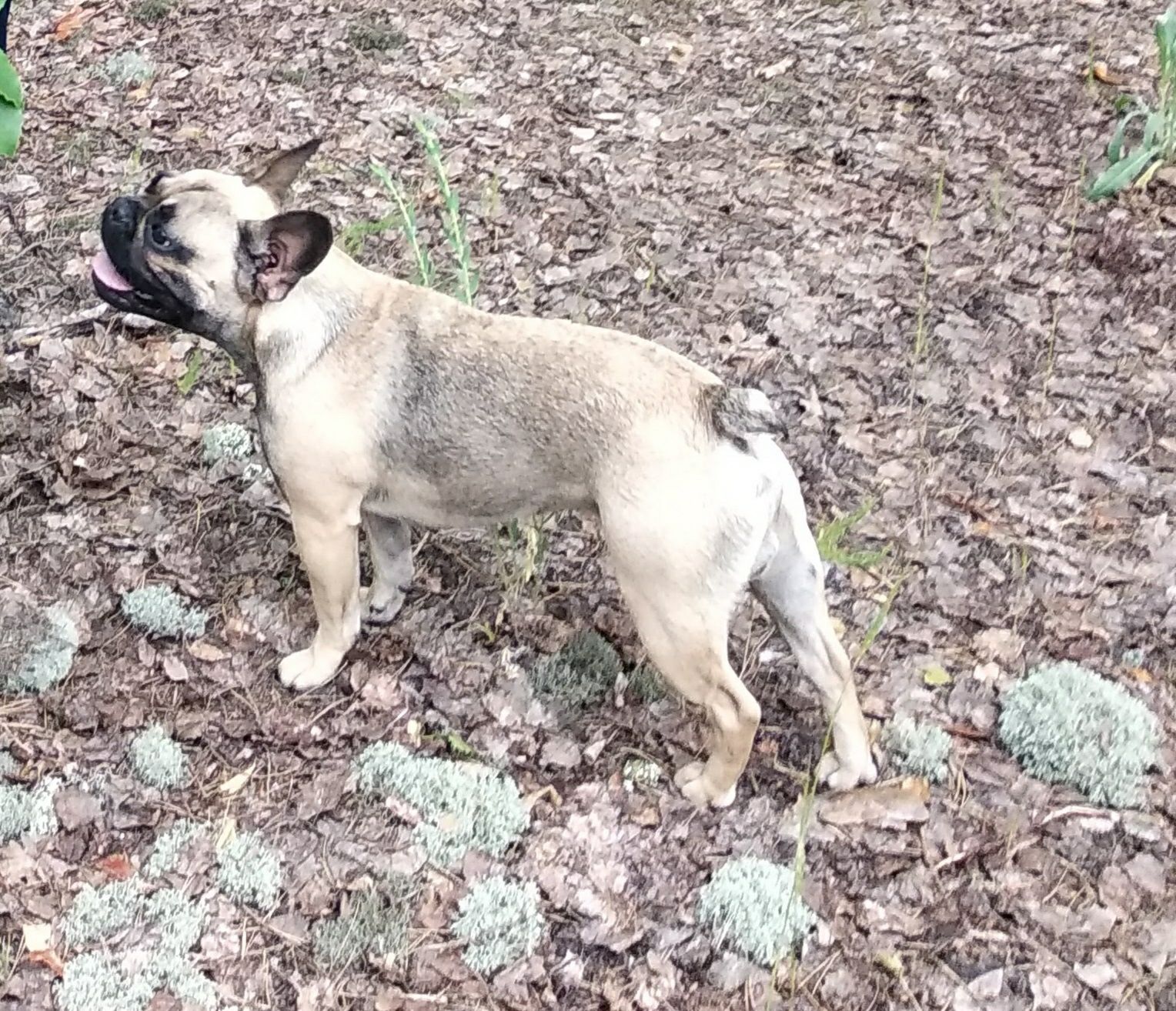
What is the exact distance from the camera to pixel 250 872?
355cm

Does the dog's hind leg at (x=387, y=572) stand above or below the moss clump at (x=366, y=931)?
above

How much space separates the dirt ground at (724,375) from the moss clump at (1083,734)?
0.31ft

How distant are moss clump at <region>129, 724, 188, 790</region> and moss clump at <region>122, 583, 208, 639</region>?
1.46 ft

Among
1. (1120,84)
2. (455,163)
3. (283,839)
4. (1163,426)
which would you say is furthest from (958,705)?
(1120,84)

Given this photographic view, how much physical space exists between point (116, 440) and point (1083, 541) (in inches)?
154

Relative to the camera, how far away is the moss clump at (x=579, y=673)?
13.5 ft

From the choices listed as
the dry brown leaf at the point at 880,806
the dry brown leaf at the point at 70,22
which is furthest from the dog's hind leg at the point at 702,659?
the dry brown leaf at the point at 70,22

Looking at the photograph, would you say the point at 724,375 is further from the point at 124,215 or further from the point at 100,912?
the point at 100,912

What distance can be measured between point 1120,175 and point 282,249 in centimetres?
456

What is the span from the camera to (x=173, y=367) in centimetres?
515

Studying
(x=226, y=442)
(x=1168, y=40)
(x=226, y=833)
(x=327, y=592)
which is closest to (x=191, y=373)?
(x=226, y=442)

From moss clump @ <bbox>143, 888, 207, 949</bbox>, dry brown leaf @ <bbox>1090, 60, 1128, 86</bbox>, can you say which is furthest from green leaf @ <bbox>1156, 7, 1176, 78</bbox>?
moss clump @ <bbox>143, 888, 207, 949</bbox>

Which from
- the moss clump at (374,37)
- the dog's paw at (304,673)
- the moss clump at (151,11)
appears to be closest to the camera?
the dog's paw at (304,673)

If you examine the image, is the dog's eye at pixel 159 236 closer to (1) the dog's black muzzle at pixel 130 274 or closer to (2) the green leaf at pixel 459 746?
(1) the dog's black muzzle at pixel 130 274
